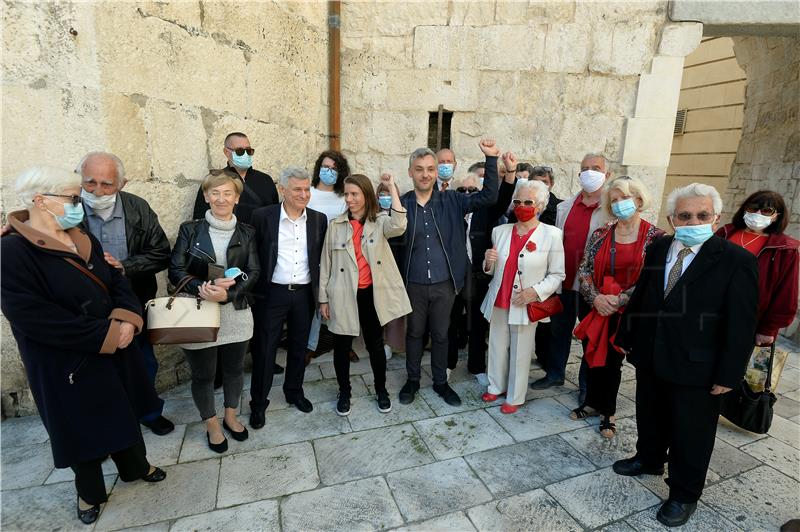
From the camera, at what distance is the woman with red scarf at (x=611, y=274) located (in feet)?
8.97

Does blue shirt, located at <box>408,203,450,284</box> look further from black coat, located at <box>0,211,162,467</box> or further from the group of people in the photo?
black coat, located at <box>0,211,162,467</box>

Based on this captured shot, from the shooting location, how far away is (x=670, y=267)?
2307 mm

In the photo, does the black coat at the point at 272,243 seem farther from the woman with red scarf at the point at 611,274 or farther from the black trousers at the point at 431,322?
the woman with red scarf at the point at 611,274

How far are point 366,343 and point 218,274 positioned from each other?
4.06 feet

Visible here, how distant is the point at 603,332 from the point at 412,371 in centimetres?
151

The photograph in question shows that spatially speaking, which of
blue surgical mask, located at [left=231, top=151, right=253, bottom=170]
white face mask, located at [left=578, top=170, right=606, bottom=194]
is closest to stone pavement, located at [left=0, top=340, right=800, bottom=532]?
white face mask, located at [left=578, top=170, right=606, bottom=194]

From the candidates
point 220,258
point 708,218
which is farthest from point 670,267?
point 220,258

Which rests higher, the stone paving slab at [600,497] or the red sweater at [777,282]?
the red sweater at [777,282]

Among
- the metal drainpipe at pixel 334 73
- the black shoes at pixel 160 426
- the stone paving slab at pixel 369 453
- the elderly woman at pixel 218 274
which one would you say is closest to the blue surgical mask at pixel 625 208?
the stone paving slab at pixel 369 453

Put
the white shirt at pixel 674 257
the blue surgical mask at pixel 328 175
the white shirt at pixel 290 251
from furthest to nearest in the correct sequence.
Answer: the blue surgical mask at pixel 328 175 < the white shirt at pixel 290 251 < the white shirt at pixel 674 257

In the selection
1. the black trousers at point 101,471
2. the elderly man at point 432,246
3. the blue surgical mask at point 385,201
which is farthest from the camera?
the blue surgical mask at point 385,201

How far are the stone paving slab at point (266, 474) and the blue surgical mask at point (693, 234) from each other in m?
2.50

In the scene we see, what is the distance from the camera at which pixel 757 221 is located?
282 centimetres

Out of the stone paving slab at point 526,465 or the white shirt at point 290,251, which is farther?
the white shirt at point 290,251
